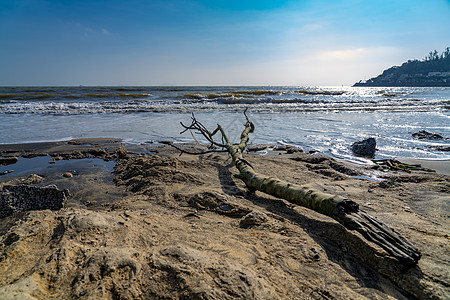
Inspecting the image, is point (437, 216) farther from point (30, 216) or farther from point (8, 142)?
point (8, 142)

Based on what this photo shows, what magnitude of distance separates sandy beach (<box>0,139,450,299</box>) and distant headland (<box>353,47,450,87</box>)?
138 m

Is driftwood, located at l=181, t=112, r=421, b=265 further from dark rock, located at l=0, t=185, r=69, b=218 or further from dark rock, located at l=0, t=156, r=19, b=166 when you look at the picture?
dark rock, located at l=0, t=156, r=19, b=166

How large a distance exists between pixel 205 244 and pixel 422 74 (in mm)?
168969

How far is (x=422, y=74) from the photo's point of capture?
12656 centimetres

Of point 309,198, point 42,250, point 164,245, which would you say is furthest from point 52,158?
point 309,198

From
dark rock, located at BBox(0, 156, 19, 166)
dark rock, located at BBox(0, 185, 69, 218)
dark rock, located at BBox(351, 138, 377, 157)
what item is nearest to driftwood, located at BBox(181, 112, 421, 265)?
dark rock, located at BBox(0, 185, 69, 218)

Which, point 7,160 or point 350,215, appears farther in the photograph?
point 7,160

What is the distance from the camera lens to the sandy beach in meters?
1.50

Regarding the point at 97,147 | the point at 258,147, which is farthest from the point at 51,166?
the point at 258,147

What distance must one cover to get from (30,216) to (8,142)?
22.2 ft

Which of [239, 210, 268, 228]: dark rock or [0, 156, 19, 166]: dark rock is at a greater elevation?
[0, 156, 19, 166]: dark rock

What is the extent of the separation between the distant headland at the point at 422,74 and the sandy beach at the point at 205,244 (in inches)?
5438

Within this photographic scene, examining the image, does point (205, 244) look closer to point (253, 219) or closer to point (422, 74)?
point (253, 219)

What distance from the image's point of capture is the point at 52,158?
544 cm
